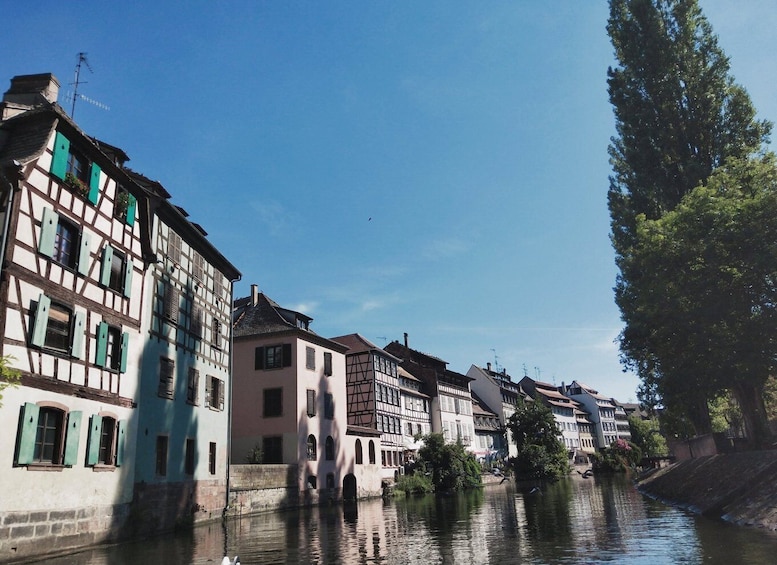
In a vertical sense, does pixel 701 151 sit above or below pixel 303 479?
above

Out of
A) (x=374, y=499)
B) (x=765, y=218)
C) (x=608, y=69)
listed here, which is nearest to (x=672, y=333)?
(x=765, y=218)

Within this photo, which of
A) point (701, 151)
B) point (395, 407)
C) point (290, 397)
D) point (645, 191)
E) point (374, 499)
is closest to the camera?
point (701, 151)

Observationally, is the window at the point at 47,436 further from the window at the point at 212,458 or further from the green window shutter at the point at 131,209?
the window at the point at 212,458

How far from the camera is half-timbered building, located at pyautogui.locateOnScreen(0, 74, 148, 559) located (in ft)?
46.8

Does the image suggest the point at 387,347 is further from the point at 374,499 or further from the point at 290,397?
the point at 290,397

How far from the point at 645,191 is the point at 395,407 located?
30.8 meters

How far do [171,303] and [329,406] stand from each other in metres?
18.9

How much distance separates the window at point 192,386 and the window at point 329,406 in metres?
15.3

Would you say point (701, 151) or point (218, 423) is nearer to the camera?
point (218, 423)

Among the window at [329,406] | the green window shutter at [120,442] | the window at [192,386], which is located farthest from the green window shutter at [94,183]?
the window at [329,406]

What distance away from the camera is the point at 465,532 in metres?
17.9

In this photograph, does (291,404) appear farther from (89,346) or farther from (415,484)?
(89,346)

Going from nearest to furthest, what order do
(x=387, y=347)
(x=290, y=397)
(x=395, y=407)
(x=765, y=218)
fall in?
1. (x=765, y=218)
2. (x=290, y=397)
3. (x=395, y=407)
4. (x=387, y=347)

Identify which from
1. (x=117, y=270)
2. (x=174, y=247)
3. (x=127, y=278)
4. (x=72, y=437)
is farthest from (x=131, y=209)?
(x=72, y=437)
